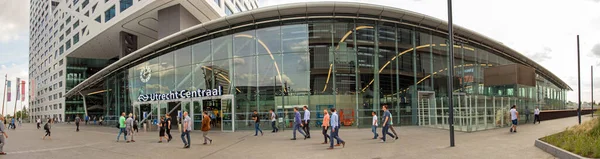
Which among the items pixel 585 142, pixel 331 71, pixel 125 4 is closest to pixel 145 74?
pixel 125 4

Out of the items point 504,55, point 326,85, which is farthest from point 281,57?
point 504,55

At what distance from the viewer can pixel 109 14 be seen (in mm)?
41781

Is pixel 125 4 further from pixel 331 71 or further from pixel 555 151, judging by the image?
pixel 555 151

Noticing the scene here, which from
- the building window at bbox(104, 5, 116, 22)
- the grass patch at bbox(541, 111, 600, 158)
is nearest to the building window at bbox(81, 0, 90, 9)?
the building window at bbox(104, 5, 116, 22)

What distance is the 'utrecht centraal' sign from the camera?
25.9 metres

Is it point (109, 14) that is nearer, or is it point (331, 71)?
point (331, 71)

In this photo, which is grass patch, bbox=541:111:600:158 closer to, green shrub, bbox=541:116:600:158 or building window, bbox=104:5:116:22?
green shrub, bbox=541:116:600:158

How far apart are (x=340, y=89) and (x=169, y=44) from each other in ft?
45.6

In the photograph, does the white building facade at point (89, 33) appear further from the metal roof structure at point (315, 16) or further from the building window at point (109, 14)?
the metal roof structure at point (315, 16)

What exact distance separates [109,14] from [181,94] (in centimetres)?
1958

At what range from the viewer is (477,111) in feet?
67.0

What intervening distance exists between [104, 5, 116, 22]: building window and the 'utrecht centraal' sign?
1321cm

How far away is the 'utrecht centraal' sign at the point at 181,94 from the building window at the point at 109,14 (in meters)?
13.2

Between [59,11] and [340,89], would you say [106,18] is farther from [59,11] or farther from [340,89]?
[59,11]
